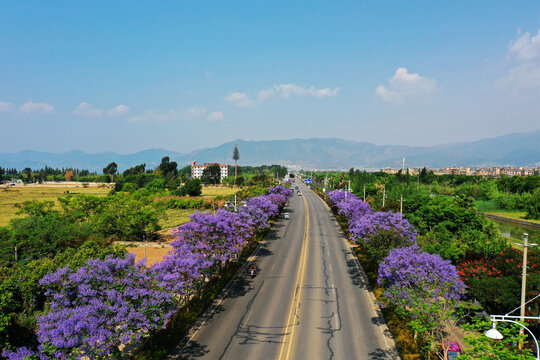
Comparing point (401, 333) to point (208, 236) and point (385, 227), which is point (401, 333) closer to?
point (385, 227)

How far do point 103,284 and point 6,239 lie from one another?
29.5 metres

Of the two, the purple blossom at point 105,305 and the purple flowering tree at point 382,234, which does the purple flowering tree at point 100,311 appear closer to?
the purple blossom at point 105,305

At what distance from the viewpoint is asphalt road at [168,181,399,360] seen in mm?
20625

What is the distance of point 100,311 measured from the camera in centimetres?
1536

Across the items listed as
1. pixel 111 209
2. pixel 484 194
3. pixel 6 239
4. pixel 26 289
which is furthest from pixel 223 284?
pixel 484 194

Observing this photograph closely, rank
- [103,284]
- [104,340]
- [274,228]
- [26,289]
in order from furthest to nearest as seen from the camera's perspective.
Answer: [274,228], [26,289], [103,284], [104,340]

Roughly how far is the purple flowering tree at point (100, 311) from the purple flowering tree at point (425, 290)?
45.3ft

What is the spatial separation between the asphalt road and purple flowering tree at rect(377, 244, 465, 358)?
351cm

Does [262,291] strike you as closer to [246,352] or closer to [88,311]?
[246,352]

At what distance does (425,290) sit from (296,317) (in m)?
10.0

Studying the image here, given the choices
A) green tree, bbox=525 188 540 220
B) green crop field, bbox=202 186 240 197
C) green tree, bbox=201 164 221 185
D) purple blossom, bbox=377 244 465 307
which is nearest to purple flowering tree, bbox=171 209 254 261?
purple blossom, bbox=377 244 465 307

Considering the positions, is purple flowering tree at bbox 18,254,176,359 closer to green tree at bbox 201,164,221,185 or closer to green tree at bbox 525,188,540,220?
green tree at bbox 525,188,540,220

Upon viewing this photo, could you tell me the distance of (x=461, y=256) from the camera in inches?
1231

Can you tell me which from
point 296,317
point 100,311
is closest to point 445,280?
point 296,317
